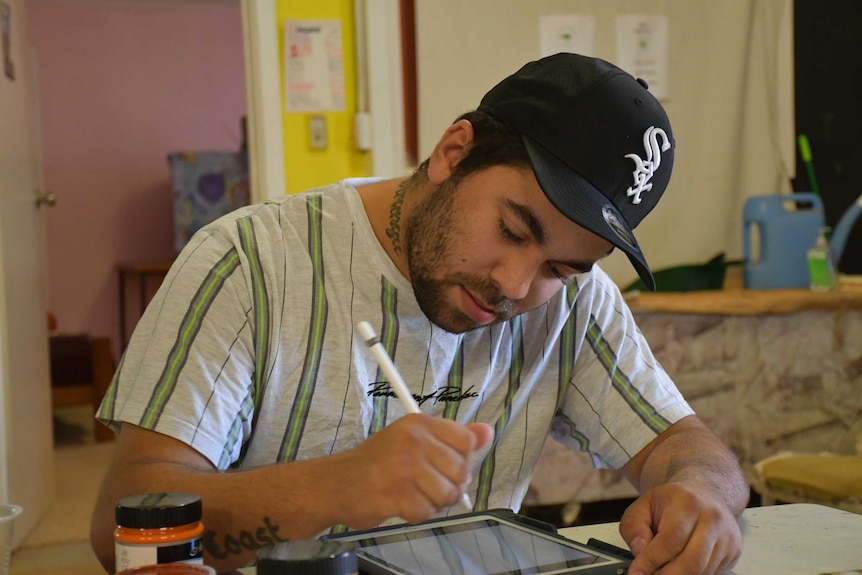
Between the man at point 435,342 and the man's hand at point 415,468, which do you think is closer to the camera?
the man's hand at point 415,468

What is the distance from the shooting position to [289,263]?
1.17 m

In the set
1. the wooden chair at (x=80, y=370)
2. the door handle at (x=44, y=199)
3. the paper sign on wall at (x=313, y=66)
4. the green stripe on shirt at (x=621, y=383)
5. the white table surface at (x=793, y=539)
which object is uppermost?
the paper sign on wall at (x=313, y=66)

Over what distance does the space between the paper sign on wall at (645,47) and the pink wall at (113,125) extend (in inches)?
148

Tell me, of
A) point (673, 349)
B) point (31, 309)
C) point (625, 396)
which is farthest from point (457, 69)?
point (625, 396)

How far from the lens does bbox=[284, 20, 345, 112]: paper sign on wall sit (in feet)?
9.74

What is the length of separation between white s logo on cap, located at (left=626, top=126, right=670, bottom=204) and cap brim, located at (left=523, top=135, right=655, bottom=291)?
0.04m

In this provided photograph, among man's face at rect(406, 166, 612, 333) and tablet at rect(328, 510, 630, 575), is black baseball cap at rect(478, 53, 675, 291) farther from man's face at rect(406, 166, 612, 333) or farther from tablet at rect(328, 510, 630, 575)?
tablet at rect(328, 510, 630, 575)

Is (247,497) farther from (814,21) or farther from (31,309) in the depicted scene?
(814,21)

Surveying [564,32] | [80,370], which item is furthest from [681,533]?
[80,370]

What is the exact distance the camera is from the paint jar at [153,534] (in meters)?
0.71

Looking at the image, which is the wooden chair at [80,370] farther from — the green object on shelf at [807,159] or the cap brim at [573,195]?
the cap brim at [573,195]

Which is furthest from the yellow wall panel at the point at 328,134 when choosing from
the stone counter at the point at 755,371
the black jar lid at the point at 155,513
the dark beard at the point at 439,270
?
the black jar lid at the point at 155,513

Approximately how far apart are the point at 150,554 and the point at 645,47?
278 centimetres

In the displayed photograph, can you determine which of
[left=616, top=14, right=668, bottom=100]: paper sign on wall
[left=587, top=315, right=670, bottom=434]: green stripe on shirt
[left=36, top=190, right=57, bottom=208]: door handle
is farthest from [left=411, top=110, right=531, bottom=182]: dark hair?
[left=36, top=190, right=57, bottom=208]: door handle
